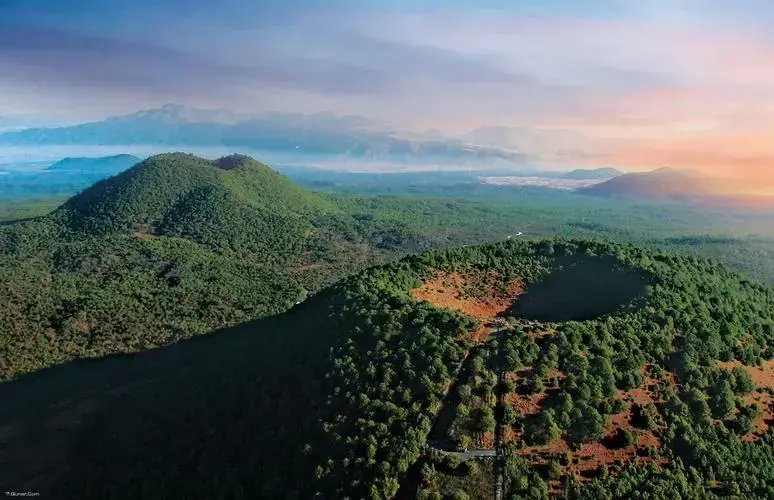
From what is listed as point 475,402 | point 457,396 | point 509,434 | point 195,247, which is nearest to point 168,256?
point 195,247

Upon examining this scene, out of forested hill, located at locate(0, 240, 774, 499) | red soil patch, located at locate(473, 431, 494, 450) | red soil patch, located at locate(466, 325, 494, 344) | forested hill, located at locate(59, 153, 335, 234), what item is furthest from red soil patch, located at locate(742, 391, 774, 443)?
forested hill, located at locate(59, 153, 335, 234)

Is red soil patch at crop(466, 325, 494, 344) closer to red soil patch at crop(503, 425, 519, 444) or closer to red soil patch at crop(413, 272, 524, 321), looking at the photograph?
red soil patch at crop(413, 272, 524, 321)

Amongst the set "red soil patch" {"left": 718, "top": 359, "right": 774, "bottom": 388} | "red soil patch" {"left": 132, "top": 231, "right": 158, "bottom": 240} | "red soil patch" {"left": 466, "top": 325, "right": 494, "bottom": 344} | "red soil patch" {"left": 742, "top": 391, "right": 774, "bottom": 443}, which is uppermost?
"red soil patch" {"left": 466, "top": 325, "right": 494, "bottom": 344}

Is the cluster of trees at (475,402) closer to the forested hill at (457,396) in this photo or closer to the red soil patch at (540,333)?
the forested hill at (457,396)

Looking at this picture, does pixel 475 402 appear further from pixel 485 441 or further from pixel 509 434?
pixel 509 434

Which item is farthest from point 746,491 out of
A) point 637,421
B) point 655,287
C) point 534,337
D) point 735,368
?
point 655,287
